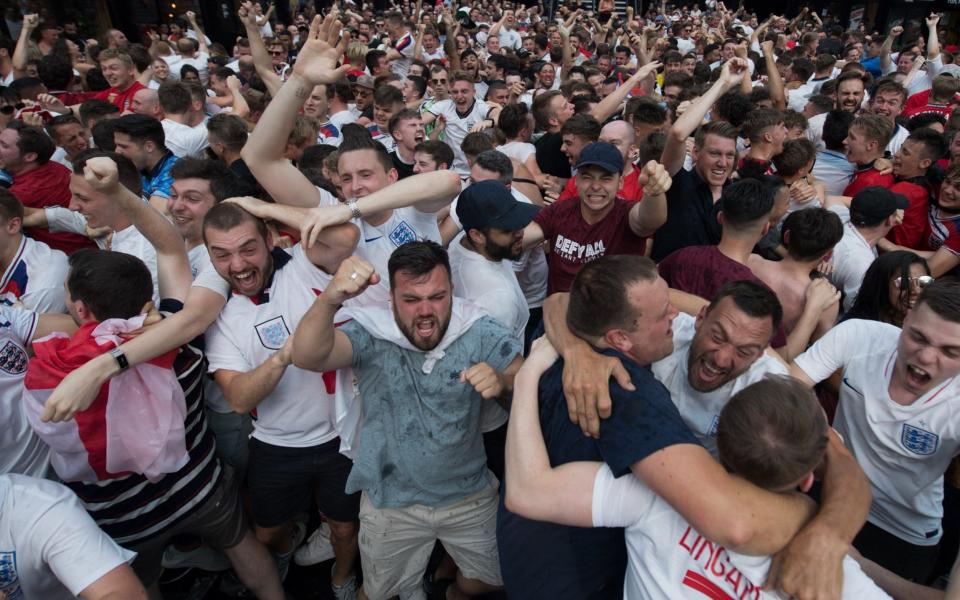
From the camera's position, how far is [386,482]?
252 cm

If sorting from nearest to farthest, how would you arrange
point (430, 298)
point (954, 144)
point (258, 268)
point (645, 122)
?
point (430, 298), point (258, 268), point (954, 144), point (645, 122)

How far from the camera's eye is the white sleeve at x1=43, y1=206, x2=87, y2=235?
412cm

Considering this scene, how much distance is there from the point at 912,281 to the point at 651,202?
4.45 feet

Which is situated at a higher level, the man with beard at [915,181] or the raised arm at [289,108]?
the raised arm at [289,108]

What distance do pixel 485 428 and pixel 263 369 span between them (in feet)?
3.42

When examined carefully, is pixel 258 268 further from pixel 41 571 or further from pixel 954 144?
pixel 954 144

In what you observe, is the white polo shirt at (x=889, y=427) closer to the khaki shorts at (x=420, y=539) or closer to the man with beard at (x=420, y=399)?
the man with beard at (x=420, y=399)

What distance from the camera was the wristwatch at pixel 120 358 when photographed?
2139mm

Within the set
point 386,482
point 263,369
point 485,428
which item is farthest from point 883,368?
point 263,369

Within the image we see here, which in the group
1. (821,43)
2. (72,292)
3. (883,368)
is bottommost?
(821,43)

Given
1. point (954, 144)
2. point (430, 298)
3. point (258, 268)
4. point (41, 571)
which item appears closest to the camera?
point (41, 571)

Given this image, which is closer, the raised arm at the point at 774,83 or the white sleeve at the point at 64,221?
the white sleeve at the point at 64,221

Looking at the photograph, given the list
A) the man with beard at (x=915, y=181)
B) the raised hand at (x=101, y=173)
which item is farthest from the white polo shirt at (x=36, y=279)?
the man with beard at (x=915, y=181)

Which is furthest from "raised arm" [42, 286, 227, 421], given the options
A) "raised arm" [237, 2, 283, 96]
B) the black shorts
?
"raised arm" [237, 2, 283, 96]
